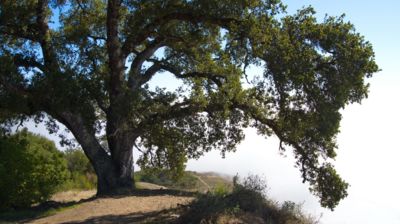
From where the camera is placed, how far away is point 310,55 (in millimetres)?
13766

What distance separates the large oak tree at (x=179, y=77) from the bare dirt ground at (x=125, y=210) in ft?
6.88

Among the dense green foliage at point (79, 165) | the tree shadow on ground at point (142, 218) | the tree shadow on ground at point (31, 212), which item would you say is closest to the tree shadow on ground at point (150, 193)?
the tree shadow on ground at point (31, 212)

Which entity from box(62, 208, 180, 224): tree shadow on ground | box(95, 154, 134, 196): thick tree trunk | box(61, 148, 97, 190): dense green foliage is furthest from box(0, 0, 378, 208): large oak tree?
box(61, 148, 97, 190): dense green foliage

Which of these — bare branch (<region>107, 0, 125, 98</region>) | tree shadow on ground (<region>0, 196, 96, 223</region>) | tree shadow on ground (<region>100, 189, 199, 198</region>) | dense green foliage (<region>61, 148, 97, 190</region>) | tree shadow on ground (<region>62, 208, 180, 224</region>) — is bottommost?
tree shadow on ground (<region>62, 208, 180, 224</region>)

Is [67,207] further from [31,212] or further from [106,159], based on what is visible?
[106,159]

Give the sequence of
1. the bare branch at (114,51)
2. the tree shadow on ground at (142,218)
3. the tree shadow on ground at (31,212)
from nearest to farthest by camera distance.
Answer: the tree shadow on ground at (142,218) → the tree shadow on ground at (31,212) → the bare branch at (114,51)

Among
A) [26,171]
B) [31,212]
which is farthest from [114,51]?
[31,212]

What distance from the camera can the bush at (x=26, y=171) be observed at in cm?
1705

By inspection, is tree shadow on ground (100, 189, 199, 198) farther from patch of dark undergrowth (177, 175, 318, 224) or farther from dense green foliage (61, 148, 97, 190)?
dense green foliage (61, 148, 97, 190)

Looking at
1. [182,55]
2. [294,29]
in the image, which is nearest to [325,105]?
[294,29]

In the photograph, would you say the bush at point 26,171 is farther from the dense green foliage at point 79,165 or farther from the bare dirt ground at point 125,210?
the dense green foliage at point 79,165

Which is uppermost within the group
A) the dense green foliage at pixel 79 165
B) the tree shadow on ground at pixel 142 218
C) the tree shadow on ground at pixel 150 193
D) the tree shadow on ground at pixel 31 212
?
the dense green foliage at pixel 79 165

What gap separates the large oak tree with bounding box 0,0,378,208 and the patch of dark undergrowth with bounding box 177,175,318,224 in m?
2.22

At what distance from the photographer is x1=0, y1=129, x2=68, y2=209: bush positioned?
17047 mm
